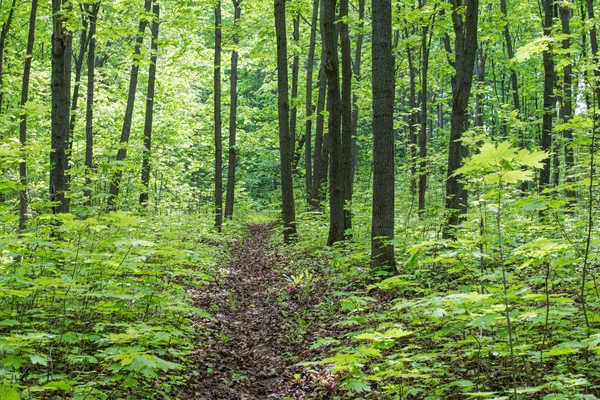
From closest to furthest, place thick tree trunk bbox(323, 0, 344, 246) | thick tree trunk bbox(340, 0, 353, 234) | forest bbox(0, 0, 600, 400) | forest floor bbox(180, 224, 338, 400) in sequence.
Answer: forest bbox(0, 0, 600, 400)
forest floor bbox(180, 224, 338, 400)
thick tree trunk bbox(323, 0, 344, 246)
thick tree trunk bbox(340, 0, 353, 234)

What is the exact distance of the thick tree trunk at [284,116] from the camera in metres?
13.1

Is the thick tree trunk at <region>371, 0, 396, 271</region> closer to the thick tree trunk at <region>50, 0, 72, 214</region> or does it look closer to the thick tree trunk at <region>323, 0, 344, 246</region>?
the thick tree trunk at <region>323, 0, 344, 246</region>

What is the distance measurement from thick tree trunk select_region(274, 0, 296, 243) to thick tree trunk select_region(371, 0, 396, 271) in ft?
20.1

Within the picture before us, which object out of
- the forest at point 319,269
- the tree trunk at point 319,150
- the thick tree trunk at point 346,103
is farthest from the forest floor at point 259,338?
the tree trunk at point 319,150

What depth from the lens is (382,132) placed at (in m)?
7.42

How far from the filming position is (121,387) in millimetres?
4066

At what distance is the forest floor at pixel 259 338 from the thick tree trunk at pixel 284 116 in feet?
11.1

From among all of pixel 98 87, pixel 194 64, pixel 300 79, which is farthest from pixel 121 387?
pixel 300 79

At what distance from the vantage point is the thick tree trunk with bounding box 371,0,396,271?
286 inches

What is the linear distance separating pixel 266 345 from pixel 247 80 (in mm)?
32923

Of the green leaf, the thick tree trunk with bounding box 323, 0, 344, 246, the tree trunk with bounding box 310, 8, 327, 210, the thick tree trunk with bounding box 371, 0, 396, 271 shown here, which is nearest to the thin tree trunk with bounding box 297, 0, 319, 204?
the tree trunk with bounding box 310, 8, 327, 210

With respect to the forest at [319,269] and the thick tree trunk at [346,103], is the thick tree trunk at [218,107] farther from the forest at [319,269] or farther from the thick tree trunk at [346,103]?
the thick tree trunk at [346,103]

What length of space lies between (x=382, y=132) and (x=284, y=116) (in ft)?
21.1

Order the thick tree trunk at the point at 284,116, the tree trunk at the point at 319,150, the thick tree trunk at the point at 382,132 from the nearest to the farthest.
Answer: the thick tree trunk at the point at 382,132
the thick tree trunk at the point at 284,116
the tree trunk at the point at 319,150
